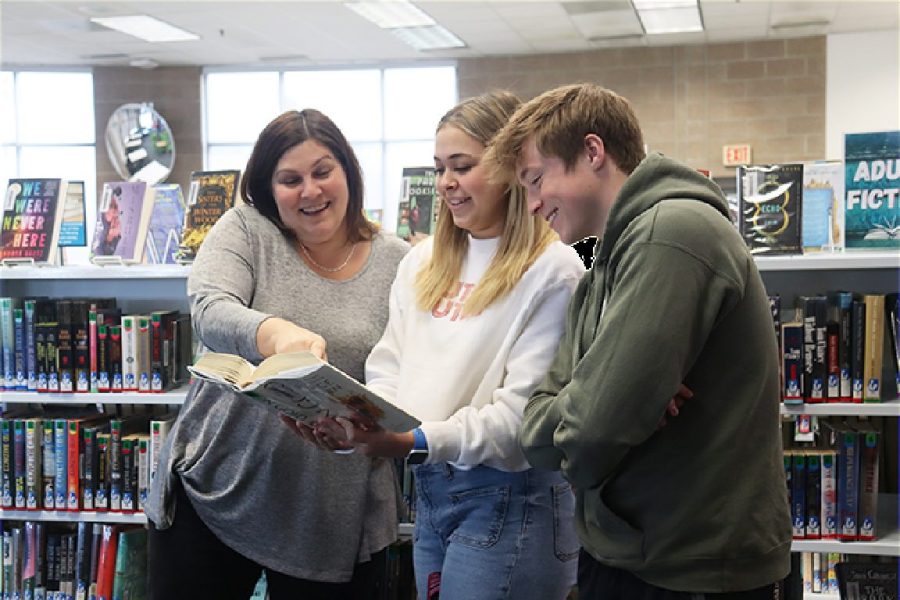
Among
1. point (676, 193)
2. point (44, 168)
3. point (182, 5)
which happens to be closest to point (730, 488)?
point (676, 193)

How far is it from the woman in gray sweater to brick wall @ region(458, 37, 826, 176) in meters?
8.79

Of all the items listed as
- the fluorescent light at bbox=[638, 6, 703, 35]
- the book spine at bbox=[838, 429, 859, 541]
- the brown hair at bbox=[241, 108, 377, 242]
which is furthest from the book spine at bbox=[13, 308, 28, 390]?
the fluorescent light at bbox=[638, 6, 703, 35]

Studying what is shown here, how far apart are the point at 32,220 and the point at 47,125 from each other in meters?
9.70

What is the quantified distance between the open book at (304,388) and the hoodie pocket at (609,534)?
34cm

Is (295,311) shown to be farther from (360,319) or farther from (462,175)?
(462,175)

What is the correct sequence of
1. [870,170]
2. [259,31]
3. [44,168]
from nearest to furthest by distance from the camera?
[870,170] < [259,31] < [44,168]

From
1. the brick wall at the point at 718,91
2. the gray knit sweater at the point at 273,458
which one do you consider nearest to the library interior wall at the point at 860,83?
the brick wall at the point at 718,91

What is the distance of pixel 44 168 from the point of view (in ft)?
39.8

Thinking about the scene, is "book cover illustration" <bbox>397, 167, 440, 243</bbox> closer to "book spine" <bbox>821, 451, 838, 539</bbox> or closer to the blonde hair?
the blonde hair

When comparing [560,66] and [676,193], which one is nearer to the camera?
[676,193]

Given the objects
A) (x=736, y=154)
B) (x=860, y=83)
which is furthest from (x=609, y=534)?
(x=860, y=83)

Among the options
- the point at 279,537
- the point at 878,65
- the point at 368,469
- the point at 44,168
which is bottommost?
the point at 279,537

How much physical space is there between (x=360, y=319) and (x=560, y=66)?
9.43 meters

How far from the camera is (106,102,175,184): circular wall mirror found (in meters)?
11.6
